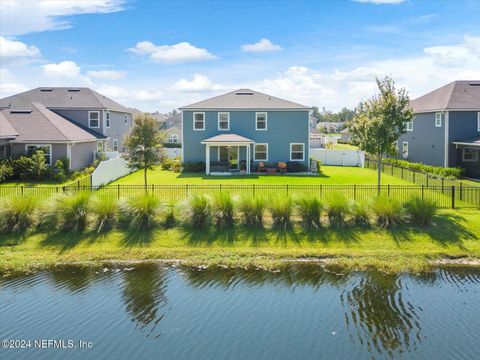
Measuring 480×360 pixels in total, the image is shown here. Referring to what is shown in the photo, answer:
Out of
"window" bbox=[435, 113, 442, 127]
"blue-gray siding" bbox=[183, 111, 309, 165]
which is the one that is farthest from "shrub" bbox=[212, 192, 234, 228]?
"window" bbox=[435, 113, 442, 127]

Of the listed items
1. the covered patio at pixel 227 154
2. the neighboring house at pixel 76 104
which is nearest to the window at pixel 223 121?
the covered patio at pixel 227 154

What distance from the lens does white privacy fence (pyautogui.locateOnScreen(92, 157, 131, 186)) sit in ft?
96.1

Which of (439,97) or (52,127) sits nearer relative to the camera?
(52,127)

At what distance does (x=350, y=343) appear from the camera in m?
Answer: 10.6

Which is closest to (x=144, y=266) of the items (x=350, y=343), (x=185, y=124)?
(x=350, y=343)

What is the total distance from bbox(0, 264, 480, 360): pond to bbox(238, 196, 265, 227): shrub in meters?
4.23

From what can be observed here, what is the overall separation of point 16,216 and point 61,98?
2622cm

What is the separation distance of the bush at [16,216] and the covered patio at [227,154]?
18581 millimetres

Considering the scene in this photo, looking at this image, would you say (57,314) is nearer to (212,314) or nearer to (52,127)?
(212,314)

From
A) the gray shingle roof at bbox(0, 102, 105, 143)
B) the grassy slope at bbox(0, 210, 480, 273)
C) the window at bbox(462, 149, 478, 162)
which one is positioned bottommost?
the grassy slope at bbox(0, 210, 480, 273)

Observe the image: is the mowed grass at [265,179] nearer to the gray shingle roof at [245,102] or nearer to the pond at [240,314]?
the gray shingle roof at [245,102]

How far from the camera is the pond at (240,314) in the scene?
10.3 metres

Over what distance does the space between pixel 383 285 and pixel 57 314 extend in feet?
30.0

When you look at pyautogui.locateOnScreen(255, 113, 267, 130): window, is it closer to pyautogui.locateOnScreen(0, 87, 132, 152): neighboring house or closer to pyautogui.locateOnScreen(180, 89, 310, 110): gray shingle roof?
pyautogui.locateOnScreen(180, 89, 310, 110): gray shingle roof
